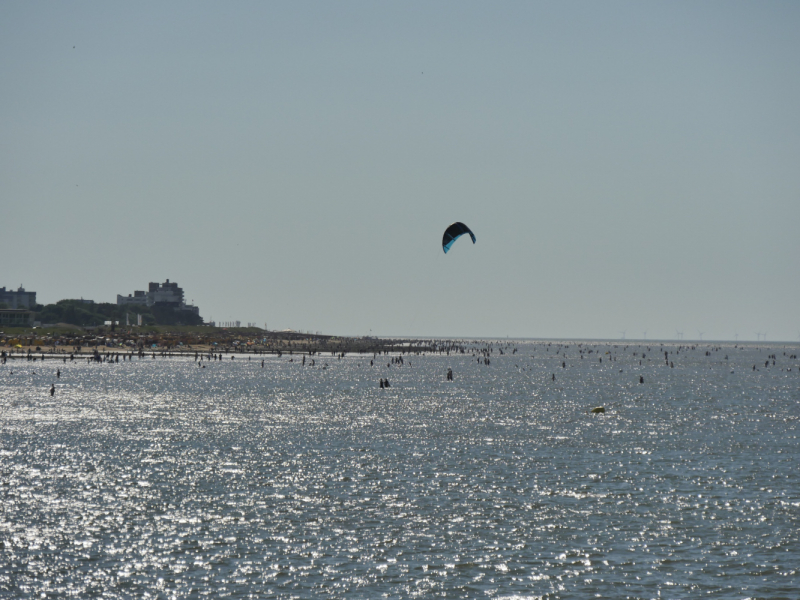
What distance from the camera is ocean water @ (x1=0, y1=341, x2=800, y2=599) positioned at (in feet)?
61.2

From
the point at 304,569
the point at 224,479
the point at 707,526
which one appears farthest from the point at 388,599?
the point at 224,479

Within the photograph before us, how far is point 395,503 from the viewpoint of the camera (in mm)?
26312

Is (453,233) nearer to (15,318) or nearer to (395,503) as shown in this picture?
(395,503)

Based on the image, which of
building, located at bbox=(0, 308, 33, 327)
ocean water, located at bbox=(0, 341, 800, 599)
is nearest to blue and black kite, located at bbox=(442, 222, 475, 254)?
ocean water, located at bbox=(0, 341, 800, 599)

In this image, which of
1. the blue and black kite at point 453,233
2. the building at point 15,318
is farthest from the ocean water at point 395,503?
the building at point 15,318

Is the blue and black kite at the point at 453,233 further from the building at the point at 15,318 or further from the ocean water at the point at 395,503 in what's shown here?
the building at the point at 15,318

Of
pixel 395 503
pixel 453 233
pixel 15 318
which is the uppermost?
pixel 453 233

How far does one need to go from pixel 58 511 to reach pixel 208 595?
384 inches

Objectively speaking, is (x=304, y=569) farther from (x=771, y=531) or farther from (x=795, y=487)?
(x=795, y=487)

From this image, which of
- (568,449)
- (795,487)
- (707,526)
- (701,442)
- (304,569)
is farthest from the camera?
(701,442)

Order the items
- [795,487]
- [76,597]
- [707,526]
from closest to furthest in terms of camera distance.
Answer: [76,597], [707,526], [795,487]

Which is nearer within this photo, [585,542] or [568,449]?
[585,542]

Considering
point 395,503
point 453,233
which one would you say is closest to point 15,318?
point 453,233

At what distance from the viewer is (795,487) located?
97.1ft
